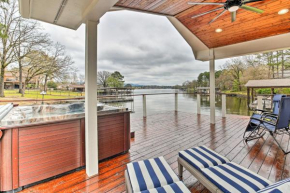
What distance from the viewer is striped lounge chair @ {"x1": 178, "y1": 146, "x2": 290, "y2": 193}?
A: 4.00ft

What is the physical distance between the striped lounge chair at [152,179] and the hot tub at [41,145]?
42.2 inches

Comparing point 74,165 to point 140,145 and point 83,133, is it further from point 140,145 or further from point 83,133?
point 140,145

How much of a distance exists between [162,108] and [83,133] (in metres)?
5.51

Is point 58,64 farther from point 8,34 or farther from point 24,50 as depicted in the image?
point 8,34

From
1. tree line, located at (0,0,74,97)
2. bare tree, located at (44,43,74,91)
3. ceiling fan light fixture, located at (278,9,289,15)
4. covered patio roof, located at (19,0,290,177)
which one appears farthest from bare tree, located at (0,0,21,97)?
ceiling fan light fixture, located at (278,9,289,15)

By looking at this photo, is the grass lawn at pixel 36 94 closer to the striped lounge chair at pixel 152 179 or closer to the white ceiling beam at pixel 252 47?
the striped lounge chair at pixel 152 179

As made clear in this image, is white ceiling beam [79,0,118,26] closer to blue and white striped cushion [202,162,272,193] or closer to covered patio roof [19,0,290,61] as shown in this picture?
covered patio roof [19,0,290,61]

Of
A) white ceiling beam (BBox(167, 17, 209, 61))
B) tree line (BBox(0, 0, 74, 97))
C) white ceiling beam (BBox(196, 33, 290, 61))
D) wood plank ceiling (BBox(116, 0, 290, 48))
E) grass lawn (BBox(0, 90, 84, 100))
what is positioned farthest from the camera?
white ceiling beam (BBox(167, 17, 209, 61))

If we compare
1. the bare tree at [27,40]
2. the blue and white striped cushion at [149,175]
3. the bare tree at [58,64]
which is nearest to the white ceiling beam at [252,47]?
the blue and white striped cushion at [149,175]

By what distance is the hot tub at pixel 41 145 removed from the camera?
1.67 metres

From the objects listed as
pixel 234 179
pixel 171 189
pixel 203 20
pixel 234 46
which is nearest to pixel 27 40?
pixel 203 20

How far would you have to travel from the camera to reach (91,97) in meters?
2.04

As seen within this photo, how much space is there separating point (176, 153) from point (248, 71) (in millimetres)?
14229

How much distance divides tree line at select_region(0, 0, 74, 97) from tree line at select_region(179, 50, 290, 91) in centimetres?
753
